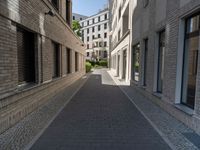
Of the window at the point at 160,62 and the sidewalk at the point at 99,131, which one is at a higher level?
the window at the point at 160,62

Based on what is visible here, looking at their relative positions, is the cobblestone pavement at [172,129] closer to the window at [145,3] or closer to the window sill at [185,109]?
the window sill at [185,109]

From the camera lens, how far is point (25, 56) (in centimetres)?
639

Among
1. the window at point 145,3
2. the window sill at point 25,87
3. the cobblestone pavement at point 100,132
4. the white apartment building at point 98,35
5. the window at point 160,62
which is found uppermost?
the white apartment building at point 98,35

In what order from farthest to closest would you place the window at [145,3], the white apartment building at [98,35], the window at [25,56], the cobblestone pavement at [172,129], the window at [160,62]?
1. the white apartment building at [98,35]
2. the window at [145,3]
3. the window at [160,62]
4. the window at [25,56]
5. the cobblestone pavement at [172,129]

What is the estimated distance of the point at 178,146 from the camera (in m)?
3.80

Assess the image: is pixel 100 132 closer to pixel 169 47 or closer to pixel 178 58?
pixel 178 58

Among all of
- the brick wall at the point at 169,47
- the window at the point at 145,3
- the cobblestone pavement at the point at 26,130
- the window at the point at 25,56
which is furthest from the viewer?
the window at the point at 145,3

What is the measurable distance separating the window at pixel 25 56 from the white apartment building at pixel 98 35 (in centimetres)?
4935

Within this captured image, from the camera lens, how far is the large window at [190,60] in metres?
5.03

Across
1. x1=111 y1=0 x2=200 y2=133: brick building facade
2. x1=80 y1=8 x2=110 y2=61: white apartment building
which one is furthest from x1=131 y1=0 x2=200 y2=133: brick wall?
x1=80 y1=8 x2=110 y2=61: white apartment building

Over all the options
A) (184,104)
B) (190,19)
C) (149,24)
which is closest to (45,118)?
(184,104)

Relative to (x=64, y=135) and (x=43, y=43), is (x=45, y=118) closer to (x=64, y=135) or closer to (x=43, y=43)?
(x=64, y=135)

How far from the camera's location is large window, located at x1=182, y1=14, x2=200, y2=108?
5031 mm

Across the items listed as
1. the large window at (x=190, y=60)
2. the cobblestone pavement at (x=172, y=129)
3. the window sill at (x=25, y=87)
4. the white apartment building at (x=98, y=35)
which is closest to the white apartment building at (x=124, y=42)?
the cobblestone pavement at (x=172, y=129)
